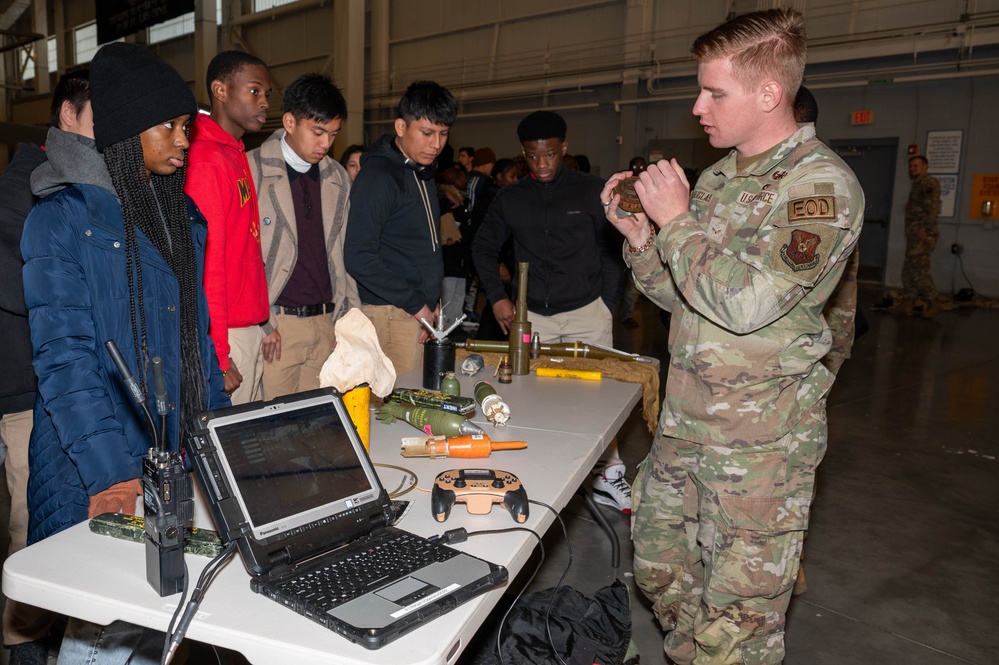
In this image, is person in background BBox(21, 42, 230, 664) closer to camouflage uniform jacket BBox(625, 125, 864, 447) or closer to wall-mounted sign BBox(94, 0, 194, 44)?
camouflage uniform jacket BBox(625, 125, 864, 447)

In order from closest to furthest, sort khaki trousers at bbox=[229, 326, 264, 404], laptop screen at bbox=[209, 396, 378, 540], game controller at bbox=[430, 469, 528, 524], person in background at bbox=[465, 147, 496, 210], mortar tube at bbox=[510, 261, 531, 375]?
laptop screen at bbox=[209, 396, 378, 540] → game controller at bbox=[430, 469, 528, 524] → mortar tube at bbox=[510, 261, 531, 375] → khaki trousers at bbox=[229, 326, 264, 404] → person in background at bbox=[465, 147, 496, 210]

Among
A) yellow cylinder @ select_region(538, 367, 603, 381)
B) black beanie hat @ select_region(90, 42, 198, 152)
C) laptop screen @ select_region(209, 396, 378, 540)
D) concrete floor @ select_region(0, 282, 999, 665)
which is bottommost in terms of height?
concrete floor @ select_region(0, 282, 999, 665)

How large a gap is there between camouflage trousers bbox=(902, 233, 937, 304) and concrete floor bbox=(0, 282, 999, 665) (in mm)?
3218

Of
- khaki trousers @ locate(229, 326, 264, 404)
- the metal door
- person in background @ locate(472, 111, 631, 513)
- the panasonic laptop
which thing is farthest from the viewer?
the metal door

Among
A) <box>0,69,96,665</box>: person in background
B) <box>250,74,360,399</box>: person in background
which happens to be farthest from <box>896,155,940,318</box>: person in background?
<box>0,69,96,665</box>: person in background

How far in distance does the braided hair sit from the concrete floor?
33.3 inches

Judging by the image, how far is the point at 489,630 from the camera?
2.04 m

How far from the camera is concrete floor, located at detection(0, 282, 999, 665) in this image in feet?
7.71

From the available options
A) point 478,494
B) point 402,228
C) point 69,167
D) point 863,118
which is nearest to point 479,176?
point 402,228

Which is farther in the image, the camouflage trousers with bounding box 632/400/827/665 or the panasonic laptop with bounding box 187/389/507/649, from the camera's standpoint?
the camouflage trousers with bounding box 632/400/827/665

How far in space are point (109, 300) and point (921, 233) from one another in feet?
29.2

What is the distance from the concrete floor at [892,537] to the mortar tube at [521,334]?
78cm

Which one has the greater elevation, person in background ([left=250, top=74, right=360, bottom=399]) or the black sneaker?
person in background ([left=250, top=74, right=360, bottom=399])

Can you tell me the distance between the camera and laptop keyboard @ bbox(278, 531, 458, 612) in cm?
103
